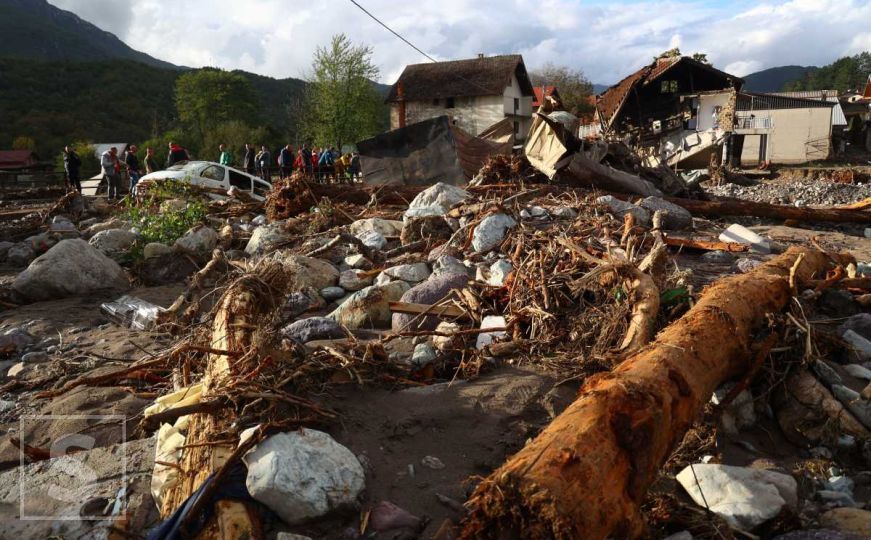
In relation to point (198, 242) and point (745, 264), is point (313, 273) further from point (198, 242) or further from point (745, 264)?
point (745, 264)

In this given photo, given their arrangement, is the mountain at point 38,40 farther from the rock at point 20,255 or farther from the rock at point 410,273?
the rock at point 410,273

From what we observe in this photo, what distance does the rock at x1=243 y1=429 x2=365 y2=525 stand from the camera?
212cm

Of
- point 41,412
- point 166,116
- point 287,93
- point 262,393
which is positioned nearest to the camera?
point 262,393

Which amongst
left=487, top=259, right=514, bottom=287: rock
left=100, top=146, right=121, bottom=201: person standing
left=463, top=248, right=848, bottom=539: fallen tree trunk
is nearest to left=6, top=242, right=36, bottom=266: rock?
left=100, top=146, right=121, bottom=201: person standing

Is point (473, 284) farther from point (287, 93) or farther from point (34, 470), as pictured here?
point (287, 93)

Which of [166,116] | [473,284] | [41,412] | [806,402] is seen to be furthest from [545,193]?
[166,116]

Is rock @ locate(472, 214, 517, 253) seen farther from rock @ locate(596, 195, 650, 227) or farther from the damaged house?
the damaged house

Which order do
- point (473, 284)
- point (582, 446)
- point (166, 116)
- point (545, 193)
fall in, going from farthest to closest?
point (166, 116) < point (545, 193) < point (473, 284) < point (582, 446)

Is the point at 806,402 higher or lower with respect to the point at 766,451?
higher

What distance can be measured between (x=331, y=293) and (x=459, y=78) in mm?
32921

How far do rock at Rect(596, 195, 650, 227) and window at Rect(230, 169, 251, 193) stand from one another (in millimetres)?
9029

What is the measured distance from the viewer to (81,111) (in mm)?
44844

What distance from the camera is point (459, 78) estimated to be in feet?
117

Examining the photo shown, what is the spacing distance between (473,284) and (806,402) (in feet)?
7.99
